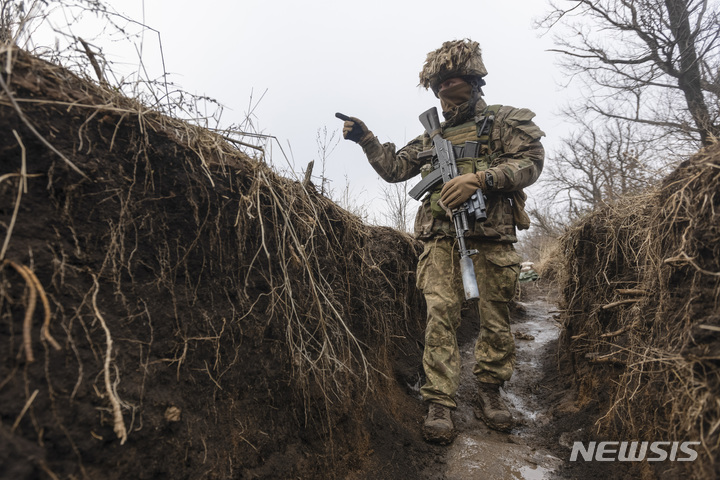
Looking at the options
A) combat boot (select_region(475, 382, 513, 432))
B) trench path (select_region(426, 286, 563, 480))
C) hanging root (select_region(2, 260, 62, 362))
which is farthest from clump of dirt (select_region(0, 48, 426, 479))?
combat boot (select_region(475, 382, 513, 432))

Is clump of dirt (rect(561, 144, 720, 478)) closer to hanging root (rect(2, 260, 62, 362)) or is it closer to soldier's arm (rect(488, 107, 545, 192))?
soldier's arm (rect(488, 107, 545, 192))

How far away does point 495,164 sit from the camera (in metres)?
2.84

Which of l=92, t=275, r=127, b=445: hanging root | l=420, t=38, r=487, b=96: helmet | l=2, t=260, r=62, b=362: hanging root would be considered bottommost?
l=92, t=275, r=127, b=445: hanging root

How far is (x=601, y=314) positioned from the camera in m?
2.92

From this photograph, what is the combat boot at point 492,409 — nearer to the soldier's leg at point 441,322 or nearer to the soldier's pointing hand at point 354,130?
the soldier's leg at point 441,322

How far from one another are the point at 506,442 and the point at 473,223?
1443 mm

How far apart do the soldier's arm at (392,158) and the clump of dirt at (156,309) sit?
949mm

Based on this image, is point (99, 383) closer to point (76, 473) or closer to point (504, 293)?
point (76, 473)

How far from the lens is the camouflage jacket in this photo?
8.84ft

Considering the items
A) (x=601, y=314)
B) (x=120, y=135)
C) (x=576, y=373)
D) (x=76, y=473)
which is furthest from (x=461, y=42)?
(x=76, y=473)

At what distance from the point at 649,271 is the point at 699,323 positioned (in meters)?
0.67

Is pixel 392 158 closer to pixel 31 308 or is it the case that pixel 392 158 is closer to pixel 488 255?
pixel 488 255

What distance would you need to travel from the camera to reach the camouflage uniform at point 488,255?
8.63 ft

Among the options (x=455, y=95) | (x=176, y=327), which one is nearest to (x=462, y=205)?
(x=455, y=95)
